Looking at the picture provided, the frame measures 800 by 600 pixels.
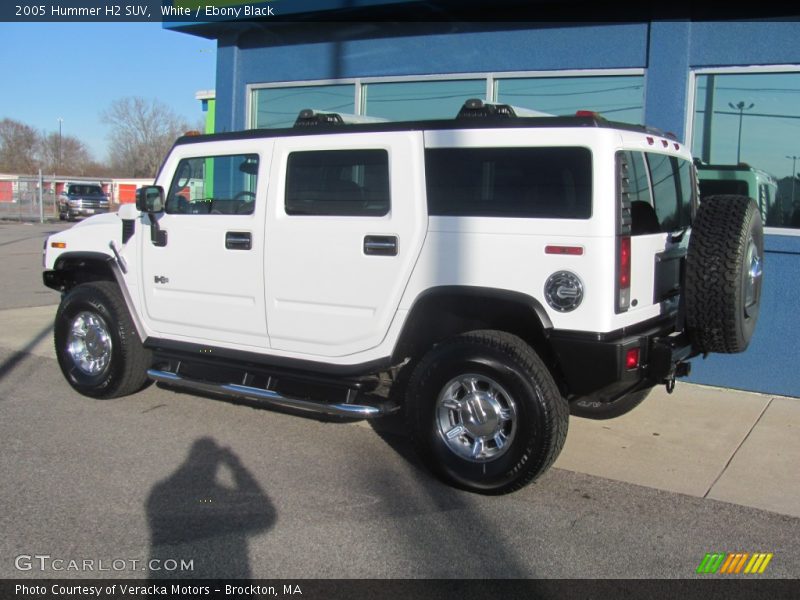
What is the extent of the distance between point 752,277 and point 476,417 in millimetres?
1862

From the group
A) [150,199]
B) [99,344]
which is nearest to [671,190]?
[150,199]

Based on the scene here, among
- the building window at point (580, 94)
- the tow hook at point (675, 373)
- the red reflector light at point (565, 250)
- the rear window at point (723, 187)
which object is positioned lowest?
the tow hook at point (675, 373)

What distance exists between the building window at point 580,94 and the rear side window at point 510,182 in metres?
3.89

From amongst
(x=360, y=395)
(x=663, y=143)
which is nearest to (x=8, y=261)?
(x=360, y=395)

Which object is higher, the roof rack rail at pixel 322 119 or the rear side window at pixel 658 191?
the roof rack rail at pixel 322 119

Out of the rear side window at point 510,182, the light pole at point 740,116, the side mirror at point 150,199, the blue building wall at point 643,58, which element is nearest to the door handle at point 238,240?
the side mirror at point 150,199

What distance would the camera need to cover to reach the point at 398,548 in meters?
3.98

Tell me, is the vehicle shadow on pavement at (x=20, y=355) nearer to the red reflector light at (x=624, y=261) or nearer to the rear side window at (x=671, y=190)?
the red reflector light at (x=624, y=261)

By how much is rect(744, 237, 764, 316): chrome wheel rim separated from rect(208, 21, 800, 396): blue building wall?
2414mm

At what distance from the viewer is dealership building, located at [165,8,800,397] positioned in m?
7.20

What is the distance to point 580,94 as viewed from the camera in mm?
8344

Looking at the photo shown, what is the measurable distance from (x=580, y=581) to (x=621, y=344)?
1.27 m

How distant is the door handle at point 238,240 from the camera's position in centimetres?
548

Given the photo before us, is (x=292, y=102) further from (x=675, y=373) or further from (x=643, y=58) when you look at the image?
(x=675, y=373)
